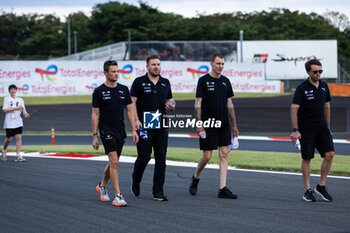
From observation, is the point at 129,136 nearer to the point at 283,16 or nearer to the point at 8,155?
the point at 8,155

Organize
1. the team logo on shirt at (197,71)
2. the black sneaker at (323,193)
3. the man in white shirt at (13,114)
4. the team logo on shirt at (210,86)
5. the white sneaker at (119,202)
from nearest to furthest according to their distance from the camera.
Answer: the white sneaker at (119,202)
the black sneaker at (323,193)
the team logo on shirt at (210,86)
the man in white shirt at (13,114)
the team logo on shirt at (197,71)

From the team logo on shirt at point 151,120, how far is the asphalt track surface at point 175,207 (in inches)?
39.9

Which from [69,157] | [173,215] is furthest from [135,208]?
[69,157]

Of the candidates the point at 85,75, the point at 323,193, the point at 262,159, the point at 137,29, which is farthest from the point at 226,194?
the point at 137,29

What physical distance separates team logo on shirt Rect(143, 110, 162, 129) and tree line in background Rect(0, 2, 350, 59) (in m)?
63.5

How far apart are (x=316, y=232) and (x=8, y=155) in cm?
1067

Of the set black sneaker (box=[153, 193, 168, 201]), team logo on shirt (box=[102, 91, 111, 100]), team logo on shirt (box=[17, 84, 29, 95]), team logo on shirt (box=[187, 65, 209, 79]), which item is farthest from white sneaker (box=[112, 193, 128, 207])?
team logo on shirt (box=[187, 65, 209, 79])

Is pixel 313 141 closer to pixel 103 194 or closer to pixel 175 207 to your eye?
pixel 175 207

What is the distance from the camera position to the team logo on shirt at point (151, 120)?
743 centimetres

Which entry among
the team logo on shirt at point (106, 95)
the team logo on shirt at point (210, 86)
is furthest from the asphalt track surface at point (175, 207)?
the team logo on shirt at point (210, 86)

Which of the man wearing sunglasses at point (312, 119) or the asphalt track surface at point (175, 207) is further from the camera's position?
the man wearing sunglasses at point (312, 119)

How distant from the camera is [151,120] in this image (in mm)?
7434

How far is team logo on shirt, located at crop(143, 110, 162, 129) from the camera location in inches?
293

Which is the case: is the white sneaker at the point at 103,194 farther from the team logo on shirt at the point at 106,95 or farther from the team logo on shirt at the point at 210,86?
the team logo on shirt at the point at 210,86
